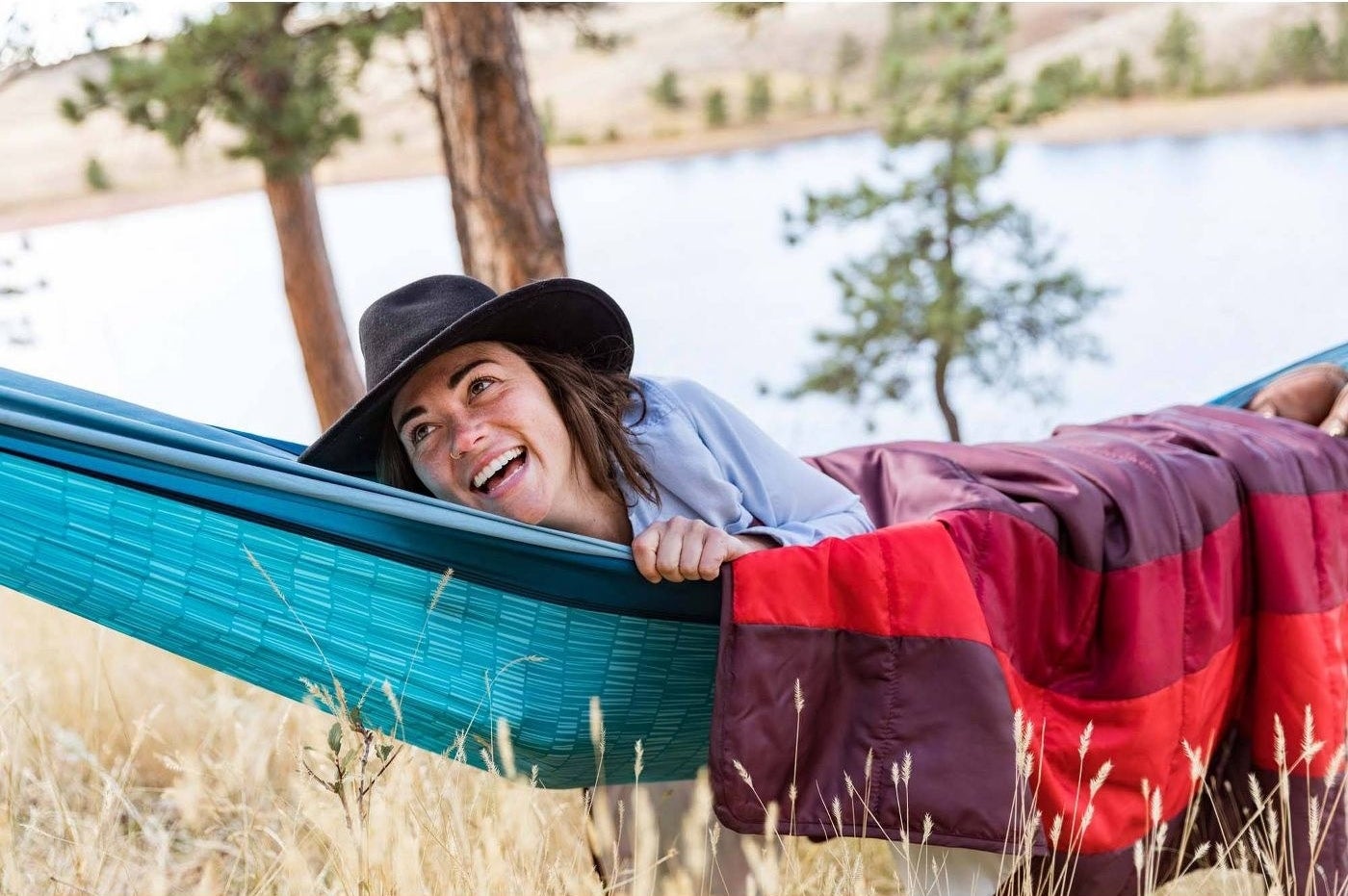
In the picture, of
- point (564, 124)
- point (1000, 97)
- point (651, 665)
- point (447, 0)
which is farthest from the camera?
point (564, 124)

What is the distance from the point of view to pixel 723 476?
6.22 ft

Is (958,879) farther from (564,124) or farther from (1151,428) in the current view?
(564,124)

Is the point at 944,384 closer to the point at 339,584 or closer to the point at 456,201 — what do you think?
the point at 456,201

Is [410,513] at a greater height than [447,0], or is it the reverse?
[447,0]

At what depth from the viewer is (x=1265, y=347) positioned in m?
13.8

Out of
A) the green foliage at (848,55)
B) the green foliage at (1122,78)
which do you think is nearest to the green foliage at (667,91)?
the green foliage at (848,55)

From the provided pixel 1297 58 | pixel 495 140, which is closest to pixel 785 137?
pixel 1297 58

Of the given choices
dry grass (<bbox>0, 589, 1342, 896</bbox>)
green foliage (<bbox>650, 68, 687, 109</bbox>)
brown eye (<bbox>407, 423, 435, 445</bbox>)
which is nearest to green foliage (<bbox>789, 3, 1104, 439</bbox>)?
dry grass (<bbox>0, 589, 1342, 896</bbox>)

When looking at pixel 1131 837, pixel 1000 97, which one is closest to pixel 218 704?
pixel 1131 837

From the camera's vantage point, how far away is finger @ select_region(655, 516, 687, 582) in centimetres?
154

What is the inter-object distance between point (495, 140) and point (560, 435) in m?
1.72

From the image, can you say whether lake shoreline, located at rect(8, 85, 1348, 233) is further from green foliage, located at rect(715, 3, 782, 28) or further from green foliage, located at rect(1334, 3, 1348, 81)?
green foliage, located at rect(715, 3, 782, 28)

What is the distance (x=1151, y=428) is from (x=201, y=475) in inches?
62.5

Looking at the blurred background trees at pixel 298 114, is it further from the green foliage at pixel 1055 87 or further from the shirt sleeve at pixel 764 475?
the green foliage at pixel 1055 87
